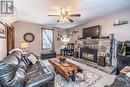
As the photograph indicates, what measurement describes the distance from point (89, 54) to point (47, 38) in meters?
3.58

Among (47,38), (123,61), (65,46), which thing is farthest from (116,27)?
(47,38)

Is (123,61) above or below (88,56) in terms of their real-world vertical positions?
above

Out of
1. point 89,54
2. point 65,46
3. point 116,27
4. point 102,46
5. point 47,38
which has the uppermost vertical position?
point 116,27

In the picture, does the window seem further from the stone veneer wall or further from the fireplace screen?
the stone veneer wall

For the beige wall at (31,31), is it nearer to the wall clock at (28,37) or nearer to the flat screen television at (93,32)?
the wall clock at (28,37)

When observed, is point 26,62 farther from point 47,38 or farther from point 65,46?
point 65,46

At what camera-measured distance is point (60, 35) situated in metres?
8.74

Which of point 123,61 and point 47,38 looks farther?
point 47,38

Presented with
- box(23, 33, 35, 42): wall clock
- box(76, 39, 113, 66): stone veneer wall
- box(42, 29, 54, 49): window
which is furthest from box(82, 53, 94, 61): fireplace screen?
box(23, 33, 35, 42): wall clock

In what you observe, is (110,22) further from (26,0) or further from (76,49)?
(26,0)

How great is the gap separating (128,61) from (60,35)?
577 centimetres

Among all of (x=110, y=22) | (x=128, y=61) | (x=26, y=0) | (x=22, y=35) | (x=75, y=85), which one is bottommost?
(x=75, y=85)

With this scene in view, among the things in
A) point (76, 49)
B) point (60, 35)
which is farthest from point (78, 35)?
point (60, 35)

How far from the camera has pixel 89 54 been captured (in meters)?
6.04
